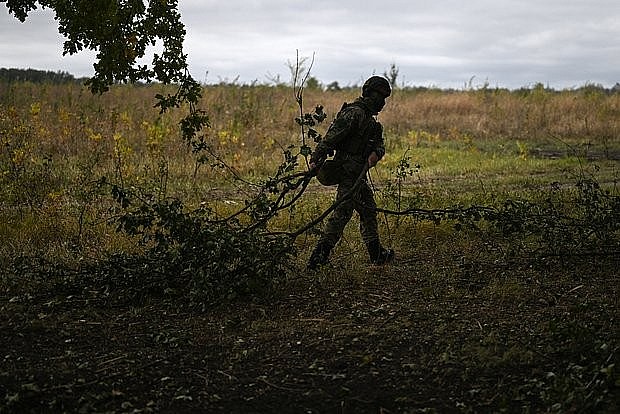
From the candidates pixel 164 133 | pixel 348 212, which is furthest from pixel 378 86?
pixel 164 133

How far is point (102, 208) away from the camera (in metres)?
10.0

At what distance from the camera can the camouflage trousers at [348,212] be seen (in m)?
7.05

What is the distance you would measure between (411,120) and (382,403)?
1987 cm

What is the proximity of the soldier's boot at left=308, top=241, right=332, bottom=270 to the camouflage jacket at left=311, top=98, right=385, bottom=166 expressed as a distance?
80cm

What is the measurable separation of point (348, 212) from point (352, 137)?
2.23 ft

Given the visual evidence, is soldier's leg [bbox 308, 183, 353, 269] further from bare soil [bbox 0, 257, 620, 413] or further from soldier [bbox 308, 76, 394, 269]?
bare soil [bbox 0, 257, 620, 413]

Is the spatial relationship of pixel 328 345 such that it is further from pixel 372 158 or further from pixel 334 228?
pixel 372 158

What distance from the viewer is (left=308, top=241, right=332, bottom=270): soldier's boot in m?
6.97

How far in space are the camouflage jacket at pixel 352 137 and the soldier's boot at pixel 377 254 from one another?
32.0 inches

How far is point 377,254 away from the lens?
7.41 m

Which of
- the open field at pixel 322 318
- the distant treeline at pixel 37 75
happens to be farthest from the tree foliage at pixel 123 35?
the distant treeline at pixel 37 75

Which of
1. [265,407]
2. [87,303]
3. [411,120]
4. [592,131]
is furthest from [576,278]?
[411,120]

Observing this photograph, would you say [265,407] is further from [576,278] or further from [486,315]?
[576,278]

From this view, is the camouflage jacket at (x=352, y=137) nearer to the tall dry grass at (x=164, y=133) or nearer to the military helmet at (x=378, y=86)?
the military helmet at (x=378, y=86)
